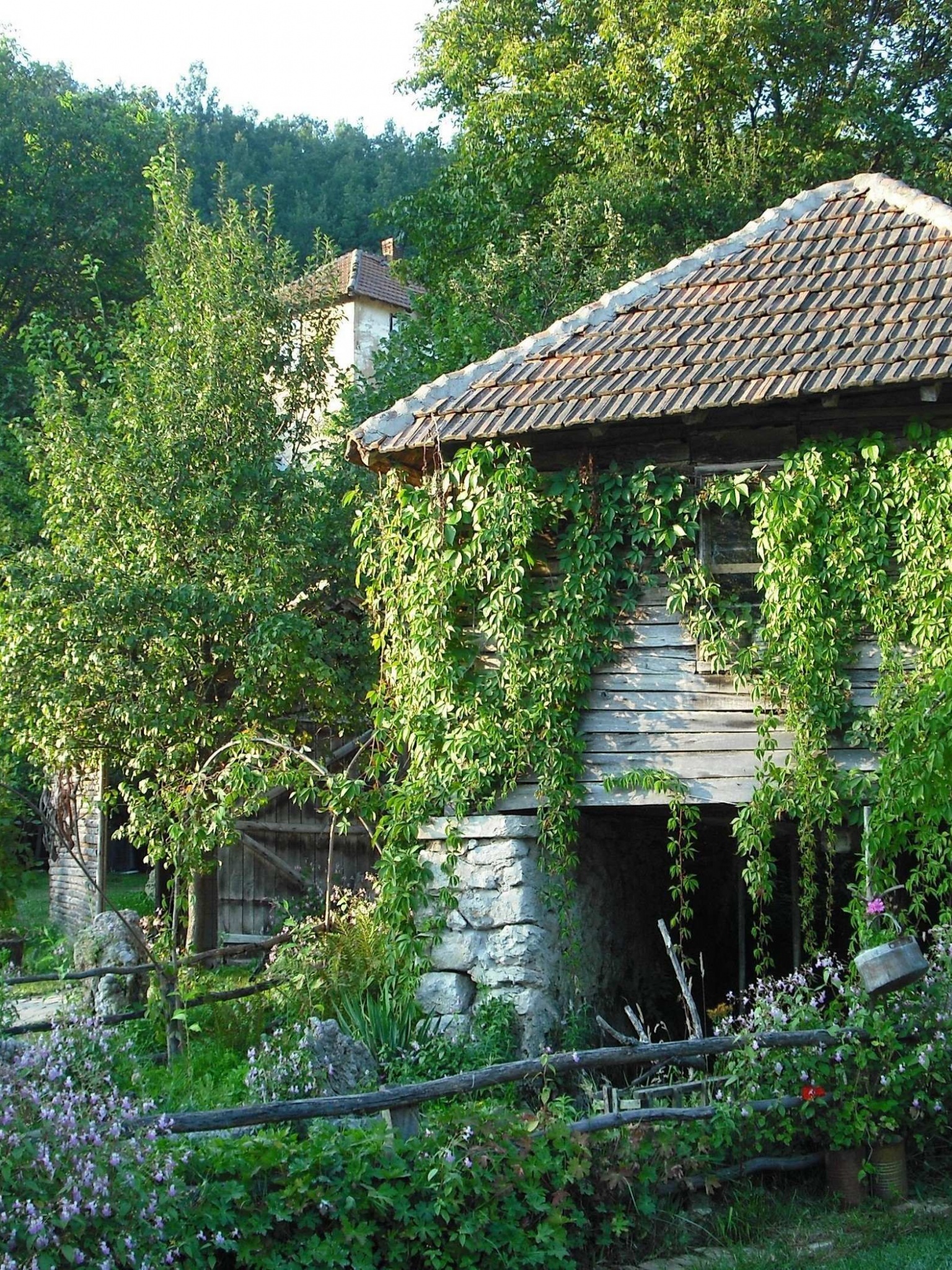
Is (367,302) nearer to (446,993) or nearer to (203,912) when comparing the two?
(203,912)

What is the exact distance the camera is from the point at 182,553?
11227 millimetres

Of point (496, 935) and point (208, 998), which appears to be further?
point (208, 998)

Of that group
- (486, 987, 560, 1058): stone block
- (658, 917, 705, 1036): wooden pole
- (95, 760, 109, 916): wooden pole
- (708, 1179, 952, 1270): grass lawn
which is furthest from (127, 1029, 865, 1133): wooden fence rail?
(95, 760, 109, 916): wooden pole

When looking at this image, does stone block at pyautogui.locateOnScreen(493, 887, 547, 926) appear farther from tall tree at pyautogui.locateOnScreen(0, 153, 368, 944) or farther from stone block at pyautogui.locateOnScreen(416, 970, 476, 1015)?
tall tree at pyautogui.locateOnScreen(0, 153, 368, 944)

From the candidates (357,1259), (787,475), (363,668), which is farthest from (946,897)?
(363,668)

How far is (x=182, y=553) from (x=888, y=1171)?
24.9ft

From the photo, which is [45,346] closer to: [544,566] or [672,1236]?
[544,566]

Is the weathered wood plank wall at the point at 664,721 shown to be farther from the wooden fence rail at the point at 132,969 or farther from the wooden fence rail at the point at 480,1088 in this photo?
the wooden fence rail at the point at 132,969

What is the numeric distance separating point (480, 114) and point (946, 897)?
14131 millimetres

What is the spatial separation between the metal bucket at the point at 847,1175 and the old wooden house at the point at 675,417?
2.24m

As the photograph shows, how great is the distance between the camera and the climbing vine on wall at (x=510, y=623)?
798 cm

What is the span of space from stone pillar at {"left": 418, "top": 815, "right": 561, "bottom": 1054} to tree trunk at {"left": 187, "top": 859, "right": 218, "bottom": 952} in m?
4.29

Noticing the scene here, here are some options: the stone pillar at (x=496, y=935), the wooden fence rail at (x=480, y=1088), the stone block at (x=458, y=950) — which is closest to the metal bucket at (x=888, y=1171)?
the wooden fence rail at (x=480, y=1088)

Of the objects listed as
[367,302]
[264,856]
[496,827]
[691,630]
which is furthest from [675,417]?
[367,302]
